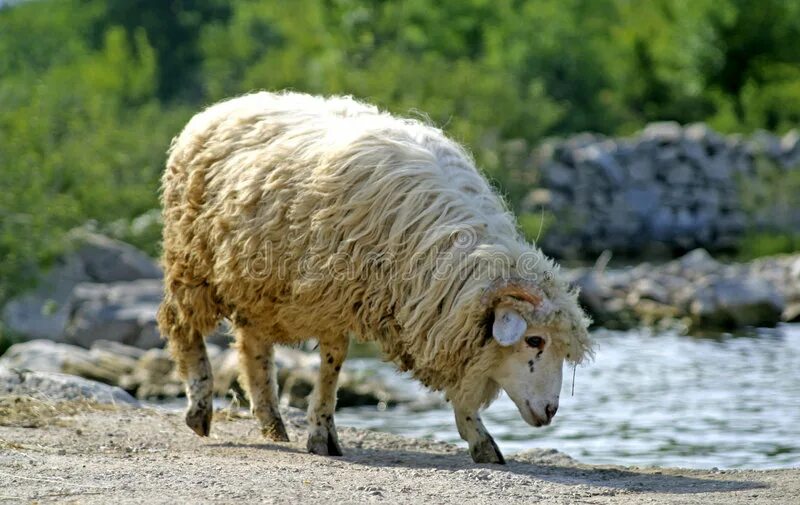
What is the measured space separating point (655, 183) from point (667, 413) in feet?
74.7

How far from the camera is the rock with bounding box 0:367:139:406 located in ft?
33.3

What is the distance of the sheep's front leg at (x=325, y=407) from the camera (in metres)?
8.54

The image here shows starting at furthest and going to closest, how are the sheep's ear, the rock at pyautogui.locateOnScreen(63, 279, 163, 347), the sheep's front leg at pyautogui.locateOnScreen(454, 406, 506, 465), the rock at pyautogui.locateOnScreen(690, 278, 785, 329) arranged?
the rock at pyautogui.locateOnScreen(690, 278, 785, 329)
the rock at pyautogui.locateOnScreen(63, 279, 163, 347)
the sheep's front leg at pyautogui.locateOnScreen(454, 406, 506, 465)
the sheep's ear

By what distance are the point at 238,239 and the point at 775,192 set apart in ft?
81.9

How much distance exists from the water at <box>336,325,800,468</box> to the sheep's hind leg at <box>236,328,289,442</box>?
2.39 metres

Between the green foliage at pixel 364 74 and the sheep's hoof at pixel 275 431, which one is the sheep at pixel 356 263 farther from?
the green foliage at pixel 364 74

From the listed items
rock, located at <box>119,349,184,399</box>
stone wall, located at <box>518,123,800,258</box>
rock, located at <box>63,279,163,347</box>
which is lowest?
rock, located at <box>119,349,184,399</box>

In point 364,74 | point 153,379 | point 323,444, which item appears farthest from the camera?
point 364,74

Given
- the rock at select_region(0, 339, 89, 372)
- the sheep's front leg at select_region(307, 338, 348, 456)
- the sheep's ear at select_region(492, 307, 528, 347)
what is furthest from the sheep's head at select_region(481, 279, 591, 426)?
the rock at select_region(0, 339, 89, 372)

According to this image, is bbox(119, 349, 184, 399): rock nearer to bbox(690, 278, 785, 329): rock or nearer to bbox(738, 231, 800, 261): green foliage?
bbox(690, 278, 785, 329): rock

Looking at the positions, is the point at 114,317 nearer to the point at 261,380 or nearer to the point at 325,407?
the point at 261,380

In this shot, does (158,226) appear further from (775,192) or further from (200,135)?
(775,192)

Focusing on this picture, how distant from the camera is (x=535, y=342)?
25.0 ft

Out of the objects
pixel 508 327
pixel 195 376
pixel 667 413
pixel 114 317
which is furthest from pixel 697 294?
pixel 508 327
